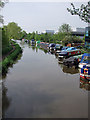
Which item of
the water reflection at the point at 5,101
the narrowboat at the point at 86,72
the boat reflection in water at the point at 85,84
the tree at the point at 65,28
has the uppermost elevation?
the tree at the point at 65,28

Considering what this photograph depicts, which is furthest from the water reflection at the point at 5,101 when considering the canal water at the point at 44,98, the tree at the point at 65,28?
the tree at the point at 65,28

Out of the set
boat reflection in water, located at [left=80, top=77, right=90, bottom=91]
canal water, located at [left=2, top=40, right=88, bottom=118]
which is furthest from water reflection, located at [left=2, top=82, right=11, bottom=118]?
boat reflection in water, located at [left=80, top=77, right=90, bottom=91]

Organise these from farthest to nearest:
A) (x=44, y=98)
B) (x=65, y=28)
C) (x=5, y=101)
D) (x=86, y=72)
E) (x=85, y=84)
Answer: (x=65, y=28) < (x=86, y=72) < (x=85, y=84) < (x=44, y=98) < (x=5, y=101)

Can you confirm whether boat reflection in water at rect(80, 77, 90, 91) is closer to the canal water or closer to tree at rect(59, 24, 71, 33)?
the canal water

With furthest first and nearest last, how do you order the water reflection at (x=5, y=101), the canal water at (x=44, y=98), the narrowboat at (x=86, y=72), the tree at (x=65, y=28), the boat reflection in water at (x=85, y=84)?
the tree at (x=65, y=28) → the narrowboat at (x=86, y=72) → the boat reflection in water at (x=85, y=84) → the water reflection at (x=5, y=101) → the canal water at (x=44, y=98)

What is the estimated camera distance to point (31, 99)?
22.6 feet

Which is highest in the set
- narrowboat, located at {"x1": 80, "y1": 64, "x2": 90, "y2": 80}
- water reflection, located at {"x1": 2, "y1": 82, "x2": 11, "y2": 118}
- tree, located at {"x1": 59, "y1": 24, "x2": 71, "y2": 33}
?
tree, located at {"x1": 59, "y1": 24, "x2": 71, "y2": 33}

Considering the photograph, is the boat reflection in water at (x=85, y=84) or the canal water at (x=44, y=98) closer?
the canal water at (x=44, y=98)

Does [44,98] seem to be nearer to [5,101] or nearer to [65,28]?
[5,101]

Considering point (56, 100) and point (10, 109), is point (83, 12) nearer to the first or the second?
point (56, 100)

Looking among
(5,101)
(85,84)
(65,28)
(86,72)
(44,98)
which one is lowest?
(5,101)

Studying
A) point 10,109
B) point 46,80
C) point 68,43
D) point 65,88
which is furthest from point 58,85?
point 68,43

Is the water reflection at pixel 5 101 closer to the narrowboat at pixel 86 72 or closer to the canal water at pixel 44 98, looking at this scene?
the canal water at pixel 44 98

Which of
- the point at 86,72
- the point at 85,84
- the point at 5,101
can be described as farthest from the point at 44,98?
the point at 86,72
